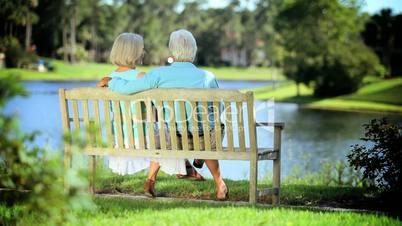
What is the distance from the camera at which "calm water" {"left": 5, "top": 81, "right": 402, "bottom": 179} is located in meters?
11.4

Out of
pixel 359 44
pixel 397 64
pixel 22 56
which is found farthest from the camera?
pixel 397 64

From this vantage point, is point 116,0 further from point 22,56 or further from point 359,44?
point 22,56

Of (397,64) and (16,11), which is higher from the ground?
(16,11)

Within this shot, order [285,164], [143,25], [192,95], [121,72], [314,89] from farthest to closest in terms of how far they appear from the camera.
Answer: [143,25], [314,89], [285,164], [121,72], [192,95]

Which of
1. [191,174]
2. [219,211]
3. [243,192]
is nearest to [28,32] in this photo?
[191,174]

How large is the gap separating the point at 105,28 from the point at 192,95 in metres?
34.8

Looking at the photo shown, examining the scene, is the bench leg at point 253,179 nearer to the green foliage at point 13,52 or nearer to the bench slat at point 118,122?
the bench slat at point 118,122

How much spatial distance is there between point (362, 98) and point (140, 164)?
91.9ft

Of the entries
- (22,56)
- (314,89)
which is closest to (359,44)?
(314,89)

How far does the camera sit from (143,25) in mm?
44312

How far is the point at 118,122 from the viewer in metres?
5.13

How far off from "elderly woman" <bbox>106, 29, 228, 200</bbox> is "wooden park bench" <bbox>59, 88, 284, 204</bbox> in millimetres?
106

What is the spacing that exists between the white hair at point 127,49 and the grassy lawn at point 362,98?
79.5 feet

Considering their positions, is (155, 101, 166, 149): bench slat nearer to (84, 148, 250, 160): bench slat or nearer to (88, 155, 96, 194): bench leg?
(84, 148, 250, 160): bench slat
